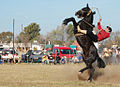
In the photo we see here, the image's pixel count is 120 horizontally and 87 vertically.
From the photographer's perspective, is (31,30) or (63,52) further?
(31,30)

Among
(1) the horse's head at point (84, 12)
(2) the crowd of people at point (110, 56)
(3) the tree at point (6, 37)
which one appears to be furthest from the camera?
(3) the tree at point (6, 37)

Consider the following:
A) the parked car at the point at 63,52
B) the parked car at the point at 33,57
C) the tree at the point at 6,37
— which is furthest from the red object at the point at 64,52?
the tree at the point at 6,37

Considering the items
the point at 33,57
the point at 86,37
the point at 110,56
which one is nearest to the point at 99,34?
the point at 86,37

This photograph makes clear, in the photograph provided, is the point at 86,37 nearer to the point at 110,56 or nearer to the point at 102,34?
the point at 102,34

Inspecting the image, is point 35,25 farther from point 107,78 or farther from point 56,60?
point 107,78

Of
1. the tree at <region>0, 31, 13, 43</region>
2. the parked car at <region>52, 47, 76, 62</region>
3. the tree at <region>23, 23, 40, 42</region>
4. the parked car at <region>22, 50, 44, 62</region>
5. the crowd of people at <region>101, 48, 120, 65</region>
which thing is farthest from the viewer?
the tree at <region>23, 23, 40, 42</region>

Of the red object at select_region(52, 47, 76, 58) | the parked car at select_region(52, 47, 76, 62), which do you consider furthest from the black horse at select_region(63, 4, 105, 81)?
the red object at select_region(52, 47, 76, 58)

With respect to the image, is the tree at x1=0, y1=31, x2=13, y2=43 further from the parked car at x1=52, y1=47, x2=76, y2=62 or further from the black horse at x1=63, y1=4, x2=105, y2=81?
the black horse at x1=63, y1=4, x2=105, y2=81

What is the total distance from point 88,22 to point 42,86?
3.51 meters

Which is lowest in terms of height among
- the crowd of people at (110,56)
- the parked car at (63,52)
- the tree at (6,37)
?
the crowd of people at (110,56)

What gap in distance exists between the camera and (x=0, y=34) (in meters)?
109

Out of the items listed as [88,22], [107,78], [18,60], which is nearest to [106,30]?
[88,22]

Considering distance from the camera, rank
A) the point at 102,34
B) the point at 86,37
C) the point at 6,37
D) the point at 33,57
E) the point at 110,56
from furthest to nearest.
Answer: the point at 6,37 < the point at 33,57 < the point at 110,56 < the point at 102,34 < the point at 86,37

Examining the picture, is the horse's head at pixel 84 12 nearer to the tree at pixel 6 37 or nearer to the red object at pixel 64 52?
the red object at pixel 64 52
